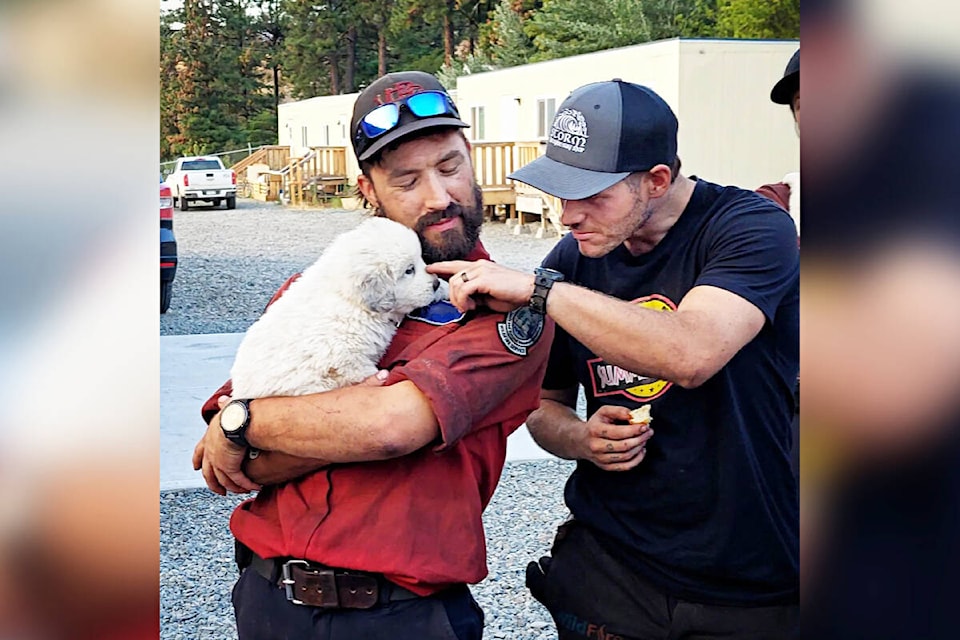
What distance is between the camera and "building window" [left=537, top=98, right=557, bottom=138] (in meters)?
27.0

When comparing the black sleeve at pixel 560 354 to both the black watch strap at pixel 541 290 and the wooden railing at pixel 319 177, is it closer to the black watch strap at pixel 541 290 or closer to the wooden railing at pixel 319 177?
the black watch strap at pixel 541 290

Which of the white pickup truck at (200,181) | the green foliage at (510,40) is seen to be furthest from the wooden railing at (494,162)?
the green foliage at (510,40)

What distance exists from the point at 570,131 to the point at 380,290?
553mm

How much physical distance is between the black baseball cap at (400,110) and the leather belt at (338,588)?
2.79ft

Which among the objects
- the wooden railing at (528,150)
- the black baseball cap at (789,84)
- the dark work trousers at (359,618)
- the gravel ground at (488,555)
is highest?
the wooden railing at (528,150)

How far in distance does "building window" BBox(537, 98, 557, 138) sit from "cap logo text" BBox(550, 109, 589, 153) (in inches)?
977

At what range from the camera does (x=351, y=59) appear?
46.6 meters

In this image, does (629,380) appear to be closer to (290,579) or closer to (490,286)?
(490,286)

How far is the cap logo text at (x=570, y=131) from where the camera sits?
2318 millimetres
